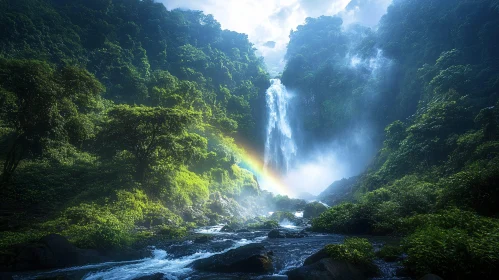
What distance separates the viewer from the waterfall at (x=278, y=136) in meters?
61.0

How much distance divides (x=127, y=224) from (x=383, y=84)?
Result: 4634 centimetres

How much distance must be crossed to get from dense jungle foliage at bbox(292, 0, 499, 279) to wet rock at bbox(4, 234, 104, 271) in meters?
13.5

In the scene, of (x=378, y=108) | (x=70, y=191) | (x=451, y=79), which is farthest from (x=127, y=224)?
(x=378, y=108)

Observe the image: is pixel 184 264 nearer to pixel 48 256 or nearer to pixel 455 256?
pixel 48 256

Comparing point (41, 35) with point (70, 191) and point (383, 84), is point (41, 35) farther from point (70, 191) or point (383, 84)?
point (383, 84)

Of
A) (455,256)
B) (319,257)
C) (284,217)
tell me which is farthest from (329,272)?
(284,217)

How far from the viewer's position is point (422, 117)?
102 feet

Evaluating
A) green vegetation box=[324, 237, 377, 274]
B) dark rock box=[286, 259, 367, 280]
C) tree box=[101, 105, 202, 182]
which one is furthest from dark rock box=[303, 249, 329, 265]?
tree box=[101, 105, 202, 182]

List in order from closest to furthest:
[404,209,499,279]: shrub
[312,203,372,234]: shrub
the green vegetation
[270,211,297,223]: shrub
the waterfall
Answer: [404,209,499,279]: shrub < the green vegetation < [312,203,372,234]: shrub < [270,211,297,223]: shrub < the waterfall

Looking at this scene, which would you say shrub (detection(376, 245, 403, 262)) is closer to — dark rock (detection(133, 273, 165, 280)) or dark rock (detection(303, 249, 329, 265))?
dark rock (detection(303, 249, 329, 265))

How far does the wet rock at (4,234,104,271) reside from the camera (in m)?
11.2

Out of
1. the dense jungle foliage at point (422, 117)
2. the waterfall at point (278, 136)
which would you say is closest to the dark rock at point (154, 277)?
the dense jungle foliage at point (422, 117)

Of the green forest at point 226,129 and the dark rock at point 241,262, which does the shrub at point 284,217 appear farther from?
the dark rock at point 241,262

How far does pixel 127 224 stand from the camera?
2030 centimetres
